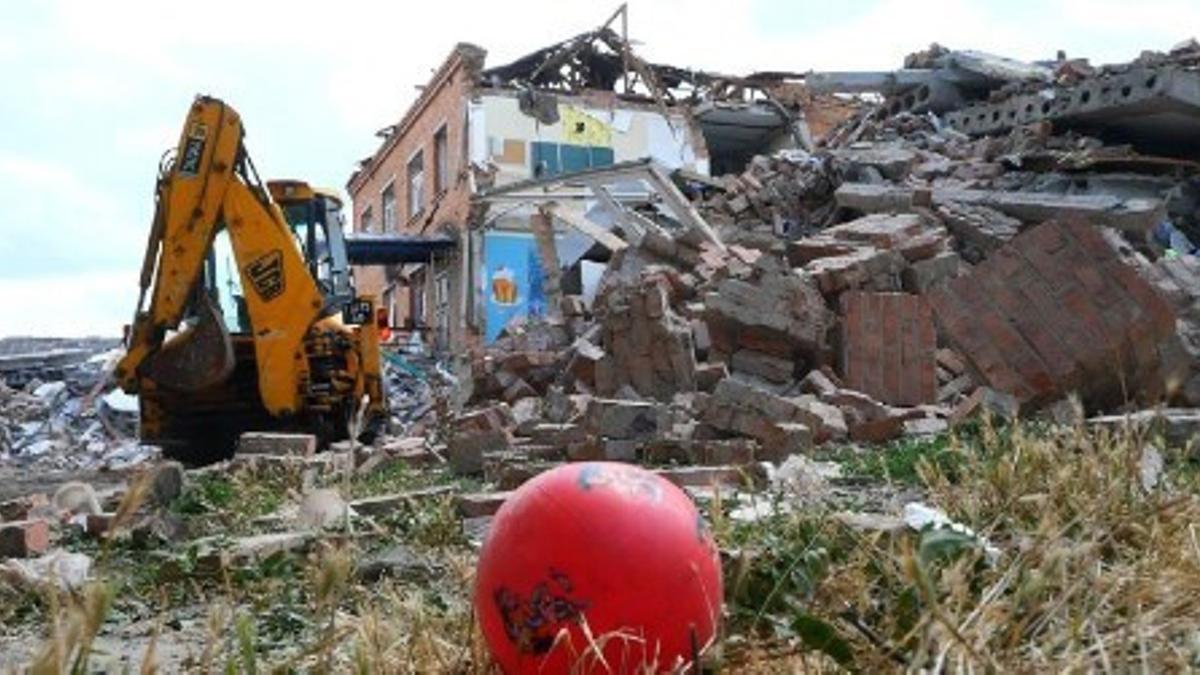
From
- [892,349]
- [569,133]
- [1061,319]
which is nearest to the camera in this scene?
[1061,319]

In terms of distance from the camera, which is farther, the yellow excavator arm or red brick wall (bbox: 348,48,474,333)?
red brick wall (bbox: 348,48,474,333)

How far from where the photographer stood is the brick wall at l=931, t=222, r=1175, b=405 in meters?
8.11

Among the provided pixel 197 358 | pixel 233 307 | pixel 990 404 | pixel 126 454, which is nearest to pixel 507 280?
pixel 126 454

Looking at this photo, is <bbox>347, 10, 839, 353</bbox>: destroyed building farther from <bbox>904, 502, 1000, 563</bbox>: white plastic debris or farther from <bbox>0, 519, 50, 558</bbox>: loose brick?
<bbox>904, 502, 1000, 563</bbox>: white plastic debris

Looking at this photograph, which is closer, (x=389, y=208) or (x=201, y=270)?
(x=201, y=270)

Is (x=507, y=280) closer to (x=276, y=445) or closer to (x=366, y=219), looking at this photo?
(x=366, y=219)

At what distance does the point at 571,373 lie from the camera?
12.0 metres

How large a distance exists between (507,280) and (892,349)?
14.8 meters

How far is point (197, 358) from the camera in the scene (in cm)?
1095

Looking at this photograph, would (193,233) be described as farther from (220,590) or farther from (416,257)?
(416,257)

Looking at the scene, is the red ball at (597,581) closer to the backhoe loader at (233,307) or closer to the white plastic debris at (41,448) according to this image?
the backhoe loader at (233,307)

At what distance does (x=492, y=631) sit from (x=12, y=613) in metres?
2.17

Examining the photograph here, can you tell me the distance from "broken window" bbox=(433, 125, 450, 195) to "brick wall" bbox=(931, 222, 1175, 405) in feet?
61.8

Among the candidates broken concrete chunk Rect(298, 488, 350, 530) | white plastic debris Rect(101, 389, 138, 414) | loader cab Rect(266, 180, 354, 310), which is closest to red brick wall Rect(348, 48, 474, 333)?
white plastic debris Rect(101, 389, 138, 414)
